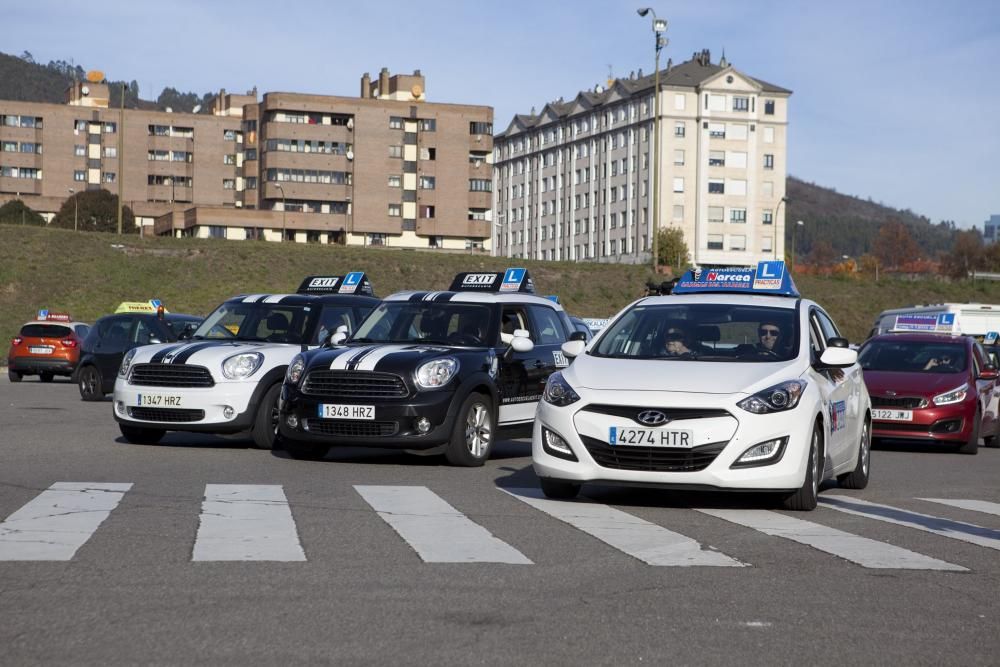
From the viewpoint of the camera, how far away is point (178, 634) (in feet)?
18.8

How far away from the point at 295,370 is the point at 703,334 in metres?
4.61

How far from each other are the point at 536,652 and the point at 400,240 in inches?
4519

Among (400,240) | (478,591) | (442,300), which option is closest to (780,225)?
(400,240)

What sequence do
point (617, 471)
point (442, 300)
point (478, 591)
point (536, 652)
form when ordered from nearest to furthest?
point (536, 652), point (478, 591), point (617, 471), point (442, 300)

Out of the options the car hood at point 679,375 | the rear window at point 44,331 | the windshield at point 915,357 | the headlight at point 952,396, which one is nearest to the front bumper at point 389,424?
the car hood at point 679,375

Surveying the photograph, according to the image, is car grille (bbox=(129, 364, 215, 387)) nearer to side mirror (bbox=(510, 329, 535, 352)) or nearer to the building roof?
side mirror (bbox=(510, 329, 535, 352))

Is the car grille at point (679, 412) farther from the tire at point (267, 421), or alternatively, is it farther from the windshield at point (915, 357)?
the windshield at point (915, 357)

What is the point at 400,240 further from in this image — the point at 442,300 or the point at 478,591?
the point at 478,591

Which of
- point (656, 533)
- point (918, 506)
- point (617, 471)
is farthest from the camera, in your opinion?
point (918, 506)

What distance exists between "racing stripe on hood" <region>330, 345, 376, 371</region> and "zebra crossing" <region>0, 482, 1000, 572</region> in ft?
7.96

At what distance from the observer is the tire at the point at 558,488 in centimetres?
1100

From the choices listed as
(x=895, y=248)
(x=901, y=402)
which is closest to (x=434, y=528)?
(x=901, y=402)

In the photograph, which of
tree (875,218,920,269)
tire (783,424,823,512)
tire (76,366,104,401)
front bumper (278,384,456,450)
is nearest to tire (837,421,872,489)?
tire (783,424,823,512)

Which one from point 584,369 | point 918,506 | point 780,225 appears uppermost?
point 780,225
